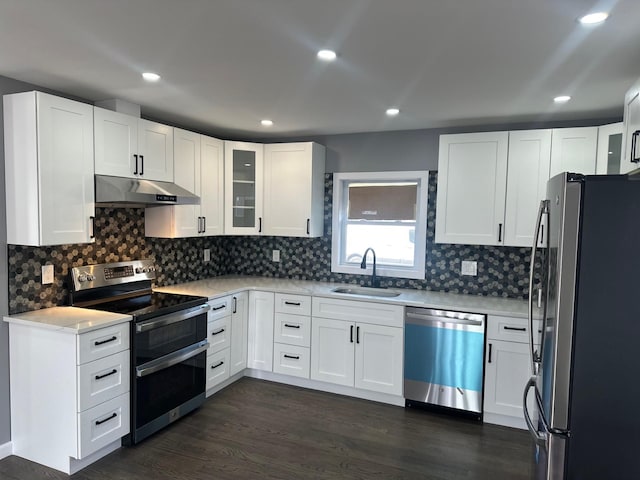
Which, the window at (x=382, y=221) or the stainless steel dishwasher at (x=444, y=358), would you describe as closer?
the stainless steel dishwasher at (x=444, y=358)

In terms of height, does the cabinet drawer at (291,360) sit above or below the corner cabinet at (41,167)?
below

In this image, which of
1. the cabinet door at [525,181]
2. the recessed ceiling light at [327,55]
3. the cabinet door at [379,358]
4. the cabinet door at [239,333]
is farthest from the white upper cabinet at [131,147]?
the cabinet door at [525,181]

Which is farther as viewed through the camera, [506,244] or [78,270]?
[506,244]

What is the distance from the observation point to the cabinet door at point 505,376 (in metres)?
3.31

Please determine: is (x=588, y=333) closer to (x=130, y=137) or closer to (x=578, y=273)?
(x=578, y=273)

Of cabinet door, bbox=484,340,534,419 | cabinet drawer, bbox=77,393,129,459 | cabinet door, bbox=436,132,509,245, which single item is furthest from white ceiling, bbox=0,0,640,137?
cabinet drawer, bbox=77,393,129,459

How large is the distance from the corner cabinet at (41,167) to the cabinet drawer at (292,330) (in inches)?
75.8

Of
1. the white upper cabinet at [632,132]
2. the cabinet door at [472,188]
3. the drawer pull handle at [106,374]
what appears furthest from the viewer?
the cabinet door at [472,188]

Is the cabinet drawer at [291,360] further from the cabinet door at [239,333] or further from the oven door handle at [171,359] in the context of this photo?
the oven door handle at [171,359]

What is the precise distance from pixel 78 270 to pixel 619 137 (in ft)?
13.0

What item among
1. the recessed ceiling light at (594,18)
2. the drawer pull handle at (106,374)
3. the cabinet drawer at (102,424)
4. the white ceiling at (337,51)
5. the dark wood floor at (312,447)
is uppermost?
the white ceiling at (337,51)

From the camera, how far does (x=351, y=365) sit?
384cm

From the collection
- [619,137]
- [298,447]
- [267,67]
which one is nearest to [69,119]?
[267,67]

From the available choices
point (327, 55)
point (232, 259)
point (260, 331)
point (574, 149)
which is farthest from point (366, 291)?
point (327, 55)
